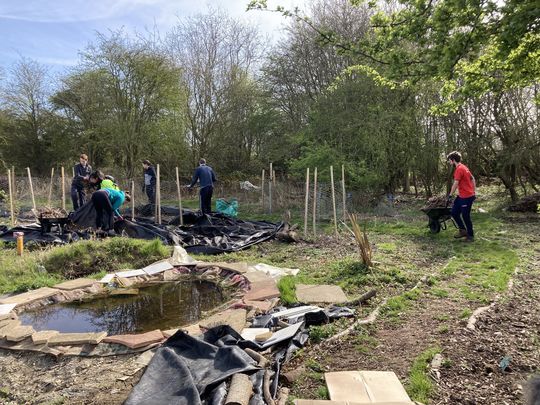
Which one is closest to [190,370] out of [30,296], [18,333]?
[18,333]

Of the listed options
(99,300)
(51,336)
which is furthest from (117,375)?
(99,300)

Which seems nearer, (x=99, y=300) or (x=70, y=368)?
(x=70, y=368)

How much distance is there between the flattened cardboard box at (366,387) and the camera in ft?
9.01

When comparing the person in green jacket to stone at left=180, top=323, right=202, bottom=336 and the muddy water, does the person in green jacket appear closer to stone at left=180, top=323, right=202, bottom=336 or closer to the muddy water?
the muddy water

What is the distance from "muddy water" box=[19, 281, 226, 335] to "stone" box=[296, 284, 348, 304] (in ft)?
3.45

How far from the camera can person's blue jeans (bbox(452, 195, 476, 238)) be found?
7863 millimetres

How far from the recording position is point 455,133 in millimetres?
12844

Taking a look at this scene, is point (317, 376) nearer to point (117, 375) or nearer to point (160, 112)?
point (117, 375)

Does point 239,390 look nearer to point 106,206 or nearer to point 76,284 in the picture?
point 76,284

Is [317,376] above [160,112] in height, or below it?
below

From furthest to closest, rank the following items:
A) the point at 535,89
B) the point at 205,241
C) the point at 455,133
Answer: the point at 455,133 → the point at 535,89 → the point at 205,241

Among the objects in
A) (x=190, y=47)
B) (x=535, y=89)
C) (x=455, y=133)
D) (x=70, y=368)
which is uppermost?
(x=190, y=47)

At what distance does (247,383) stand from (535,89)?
12221 mm

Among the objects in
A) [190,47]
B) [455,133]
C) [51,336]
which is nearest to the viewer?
[51,336]
